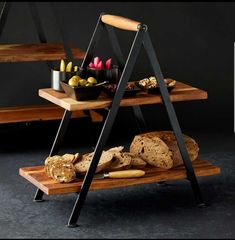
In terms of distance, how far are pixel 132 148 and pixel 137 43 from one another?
89cm

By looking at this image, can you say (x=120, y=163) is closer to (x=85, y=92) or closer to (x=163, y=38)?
(x=85, y=92)

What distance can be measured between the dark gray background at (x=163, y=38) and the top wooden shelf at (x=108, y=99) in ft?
10.3

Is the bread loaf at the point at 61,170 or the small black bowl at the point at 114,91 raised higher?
the small black bowl at the point at 114,91

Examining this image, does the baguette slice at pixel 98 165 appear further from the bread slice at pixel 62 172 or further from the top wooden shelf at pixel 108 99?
the top wooden shelf at pixel 108 99

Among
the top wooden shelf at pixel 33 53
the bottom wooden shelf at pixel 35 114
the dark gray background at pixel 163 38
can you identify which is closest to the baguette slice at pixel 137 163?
the bottom wooden shelf at pixel 35 114

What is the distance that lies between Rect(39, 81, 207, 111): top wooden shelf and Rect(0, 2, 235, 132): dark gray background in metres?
3.13

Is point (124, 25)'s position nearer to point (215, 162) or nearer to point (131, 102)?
point (131, 102)

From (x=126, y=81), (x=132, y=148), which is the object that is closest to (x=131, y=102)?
(x=126, y=81)

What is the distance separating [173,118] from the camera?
20.2ft

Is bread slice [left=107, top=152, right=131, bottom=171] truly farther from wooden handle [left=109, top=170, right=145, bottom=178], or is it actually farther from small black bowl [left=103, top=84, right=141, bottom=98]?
small black bowl [left=103, top=84, right=141, bottom=98]

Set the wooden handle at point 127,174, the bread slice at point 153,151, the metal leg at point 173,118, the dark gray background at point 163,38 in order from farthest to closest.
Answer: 1. the dark gray background at point 163,38
2. the bread slice at point 153,151
3. the wooden handle at point 127,174
4. the metal leg at point 173,118

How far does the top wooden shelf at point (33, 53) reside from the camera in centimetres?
777

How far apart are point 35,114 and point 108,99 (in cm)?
205

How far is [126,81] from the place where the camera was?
5973mm
